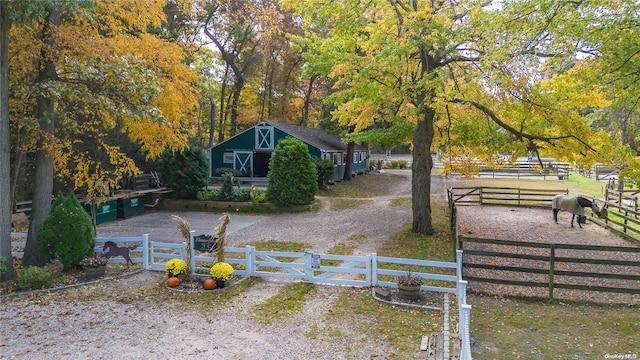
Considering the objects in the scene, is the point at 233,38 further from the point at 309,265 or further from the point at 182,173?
the point at 309,265

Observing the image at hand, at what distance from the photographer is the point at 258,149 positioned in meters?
29.0

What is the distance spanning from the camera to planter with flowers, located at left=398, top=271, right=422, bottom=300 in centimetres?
839

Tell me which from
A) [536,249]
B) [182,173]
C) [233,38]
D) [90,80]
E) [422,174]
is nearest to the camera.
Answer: [90,80]

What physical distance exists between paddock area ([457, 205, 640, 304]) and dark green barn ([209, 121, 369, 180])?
10797mm

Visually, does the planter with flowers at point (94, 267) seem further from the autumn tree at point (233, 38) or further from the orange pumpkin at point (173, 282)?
the autumn tree at point (233, 38)

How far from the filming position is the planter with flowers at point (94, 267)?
987 cm

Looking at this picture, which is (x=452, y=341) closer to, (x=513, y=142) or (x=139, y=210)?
(x=513, y=142)

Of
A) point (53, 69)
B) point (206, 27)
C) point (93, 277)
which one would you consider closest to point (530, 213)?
point (93, 277)

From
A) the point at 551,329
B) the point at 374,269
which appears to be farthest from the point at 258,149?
the point at 551,329

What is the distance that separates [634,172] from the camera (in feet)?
31.3

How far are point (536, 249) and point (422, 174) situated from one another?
174 inches

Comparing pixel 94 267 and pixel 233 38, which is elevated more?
pixel 233 38

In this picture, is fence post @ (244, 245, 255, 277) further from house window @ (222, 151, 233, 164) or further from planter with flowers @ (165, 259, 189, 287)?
house window @ (222, 151, 233, 164)

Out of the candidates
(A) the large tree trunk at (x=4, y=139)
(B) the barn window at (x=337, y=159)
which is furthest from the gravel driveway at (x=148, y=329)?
(B) the barn window at (x=337, y=159)
